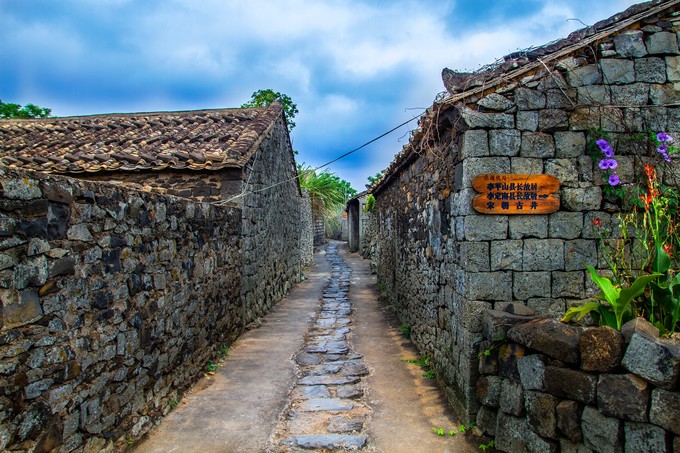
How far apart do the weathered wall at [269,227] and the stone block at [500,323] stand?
5253mm

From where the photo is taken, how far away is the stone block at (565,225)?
4418 mm

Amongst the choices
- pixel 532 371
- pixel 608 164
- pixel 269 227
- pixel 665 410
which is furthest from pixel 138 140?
pixel 665 410

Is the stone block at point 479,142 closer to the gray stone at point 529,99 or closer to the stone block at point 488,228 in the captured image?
the gray stone at point 529,99

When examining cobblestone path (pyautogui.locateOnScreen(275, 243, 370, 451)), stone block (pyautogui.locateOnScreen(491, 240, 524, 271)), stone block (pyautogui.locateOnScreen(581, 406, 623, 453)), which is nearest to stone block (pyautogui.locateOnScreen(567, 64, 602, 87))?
stone block (pyautogui.locateOnScreen(491, 240, 524, 271))

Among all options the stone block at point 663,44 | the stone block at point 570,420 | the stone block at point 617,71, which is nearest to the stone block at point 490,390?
the stone block at point 570,420

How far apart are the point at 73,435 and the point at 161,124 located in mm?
8459

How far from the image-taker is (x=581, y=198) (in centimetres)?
442

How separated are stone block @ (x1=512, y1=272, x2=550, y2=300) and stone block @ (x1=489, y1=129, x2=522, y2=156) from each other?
1150 millimetres

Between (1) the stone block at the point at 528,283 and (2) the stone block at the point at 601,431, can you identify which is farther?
(1) the stone block at the point at 528,283

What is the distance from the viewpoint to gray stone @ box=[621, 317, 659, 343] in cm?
292

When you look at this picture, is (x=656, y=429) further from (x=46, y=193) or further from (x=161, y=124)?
(x=161, y=124)

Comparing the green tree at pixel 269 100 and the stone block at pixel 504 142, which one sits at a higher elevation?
the green tree at pixel 269 100

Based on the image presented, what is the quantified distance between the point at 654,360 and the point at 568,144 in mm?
2320

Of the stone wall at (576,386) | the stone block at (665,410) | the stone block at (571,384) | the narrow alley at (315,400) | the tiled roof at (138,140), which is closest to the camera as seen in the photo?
the stone block at (665,410)
